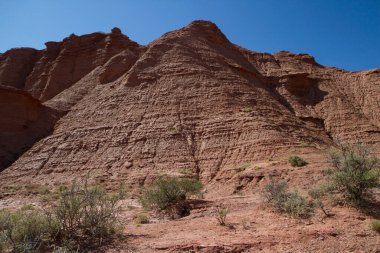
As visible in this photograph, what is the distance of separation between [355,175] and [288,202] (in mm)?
2393

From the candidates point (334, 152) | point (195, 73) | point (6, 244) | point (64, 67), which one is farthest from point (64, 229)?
point (64, 67)

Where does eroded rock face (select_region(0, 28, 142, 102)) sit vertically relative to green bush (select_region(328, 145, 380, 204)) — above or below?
above

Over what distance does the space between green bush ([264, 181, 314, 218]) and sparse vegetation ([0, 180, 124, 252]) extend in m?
5.31

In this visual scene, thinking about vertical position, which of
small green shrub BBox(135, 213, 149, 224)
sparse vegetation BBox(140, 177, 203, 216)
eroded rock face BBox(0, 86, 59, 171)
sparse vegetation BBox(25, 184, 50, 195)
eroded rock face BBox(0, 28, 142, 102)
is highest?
eroded rock face BBox(0, 28, 142, 102)

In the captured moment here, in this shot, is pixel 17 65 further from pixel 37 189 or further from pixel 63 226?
pixel 63 226

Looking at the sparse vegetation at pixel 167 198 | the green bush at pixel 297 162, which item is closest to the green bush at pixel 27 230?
the sparse vegetation at pixel 167 198

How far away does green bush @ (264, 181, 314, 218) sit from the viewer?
11.5m

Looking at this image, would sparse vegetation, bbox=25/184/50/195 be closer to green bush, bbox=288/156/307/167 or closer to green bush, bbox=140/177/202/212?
green bush, bbox=140/177/202/212

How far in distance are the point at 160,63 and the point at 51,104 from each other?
12.1 metres

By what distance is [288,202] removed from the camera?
1209cm

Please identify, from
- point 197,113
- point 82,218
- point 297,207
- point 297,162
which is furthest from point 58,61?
point 297,207

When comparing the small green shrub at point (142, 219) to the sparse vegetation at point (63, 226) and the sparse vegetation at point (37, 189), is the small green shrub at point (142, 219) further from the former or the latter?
the sparse vegetation at point (37, 189)

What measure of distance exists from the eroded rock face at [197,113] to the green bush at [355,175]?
11121 mm

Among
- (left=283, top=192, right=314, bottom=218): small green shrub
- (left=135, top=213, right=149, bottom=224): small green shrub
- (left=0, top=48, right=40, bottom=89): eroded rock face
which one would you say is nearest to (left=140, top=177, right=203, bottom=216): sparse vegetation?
(left=135, top=213, right=149, bottom=224): small green shrub
